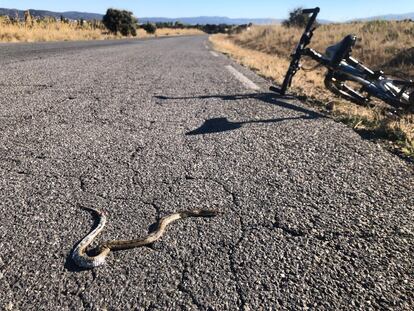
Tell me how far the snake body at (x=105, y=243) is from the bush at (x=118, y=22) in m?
34.4

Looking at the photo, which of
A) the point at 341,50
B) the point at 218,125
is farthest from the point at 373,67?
the point at 218,125

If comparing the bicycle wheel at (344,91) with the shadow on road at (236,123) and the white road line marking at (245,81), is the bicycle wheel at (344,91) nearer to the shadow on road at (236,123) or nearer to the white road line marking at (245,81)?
the shadow on road at (236,123)

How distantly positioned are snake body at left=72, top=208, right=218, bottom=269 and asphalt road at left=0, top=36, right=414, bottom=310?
0.04 meters

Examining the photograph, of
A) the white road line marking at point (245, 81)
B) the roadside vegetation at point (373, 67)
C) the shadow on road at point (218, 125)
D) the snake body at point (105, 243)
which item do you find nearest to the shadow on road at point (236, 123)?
the shadow on road at point (218, 125)

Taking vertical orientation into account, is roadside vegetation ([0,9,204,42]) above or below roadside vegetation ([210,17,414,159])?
below

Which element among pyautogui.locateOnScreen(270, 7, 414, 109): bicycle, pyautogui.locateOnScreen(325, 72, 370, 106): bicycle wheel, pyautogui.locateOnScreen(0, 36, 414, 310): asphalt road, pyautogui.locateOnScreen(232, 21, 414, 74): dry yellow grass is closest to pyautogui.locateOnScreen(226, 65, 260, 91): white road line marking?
pyautogui.locateOnScreen(270, 7, 414, 109): bicycle

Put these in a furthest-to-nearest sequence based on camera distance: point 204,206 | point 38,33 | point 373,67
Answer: point 38,33
point 373,67
point 204,206

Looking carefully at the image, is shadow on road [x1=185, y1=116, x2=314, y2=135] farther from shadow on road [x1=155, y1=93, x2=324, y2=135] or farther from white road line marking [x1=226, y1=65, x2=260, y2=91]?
white road line marking [x1=226, y1=65, x2=260, y2=91]

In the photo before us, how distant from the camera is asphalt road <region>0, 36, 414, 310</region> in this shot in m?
1.51

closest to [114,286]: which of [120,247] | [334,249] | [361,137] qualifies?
[120,247]

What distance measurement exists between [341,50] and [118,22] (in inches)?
1275

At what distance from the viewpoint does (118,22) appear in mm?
33938

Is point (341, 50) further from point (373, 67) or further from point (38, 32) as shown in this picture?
point (38, 32)

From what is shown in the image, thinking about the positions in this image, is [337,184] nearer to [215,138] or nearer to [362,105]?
[215,138]
